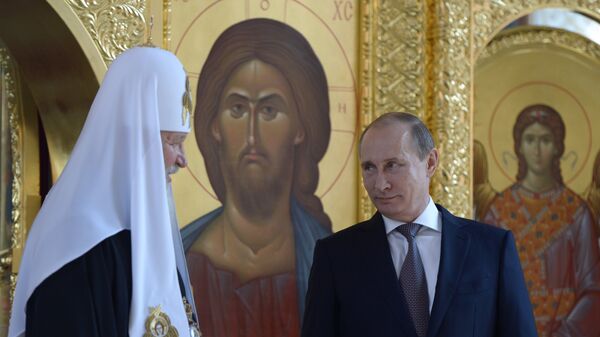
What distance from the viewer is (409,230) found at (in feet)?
10.5

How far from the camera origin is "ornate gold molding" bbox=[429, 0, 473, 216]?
5.69 metres

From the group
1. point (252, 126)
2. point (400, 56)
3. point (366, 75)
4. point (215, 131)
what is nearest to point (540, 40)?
point (400, 56)

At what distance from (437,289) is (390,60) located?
2.72 metres

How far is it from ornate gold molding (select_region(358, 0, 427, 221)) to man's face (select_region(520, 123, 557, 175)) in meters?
0.94

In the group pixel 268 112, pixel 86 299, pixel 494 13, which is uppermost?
pixel 494 13

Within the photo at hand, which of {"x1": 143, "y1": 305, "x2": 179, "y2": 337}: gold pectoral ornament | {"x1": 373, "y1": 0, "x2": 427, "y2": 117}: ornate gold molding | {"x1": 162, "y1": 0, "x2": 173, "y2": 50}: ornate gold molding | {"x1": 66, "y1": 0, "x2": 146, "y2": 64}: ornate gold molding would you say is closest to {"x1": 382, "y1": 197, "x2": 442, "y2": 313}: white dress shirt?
{"x1": 143, "y1": 305, "x2": 179, "y2": 337}: gold pectoral ornament

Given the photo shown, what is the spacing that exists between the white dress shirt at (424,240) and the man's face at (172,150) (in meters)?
0.80

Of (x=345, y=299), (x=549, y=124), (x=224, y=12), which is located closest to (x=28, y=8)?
(x=224, y=12)

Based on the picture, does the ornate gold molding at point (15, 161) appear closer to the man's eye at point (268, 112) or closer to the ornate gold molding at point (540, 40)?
the man's eye at point (268, 112)

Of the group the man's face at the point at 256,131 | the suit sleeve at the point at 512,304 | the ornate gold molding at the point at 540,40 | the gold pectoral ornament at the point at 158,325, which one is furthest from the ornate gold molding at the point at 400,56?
the gold pectoral ornament at the point at 158,325

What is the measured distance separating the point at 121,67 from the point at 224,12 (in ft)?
7.59

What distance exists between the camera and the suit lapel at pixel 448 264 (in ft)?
9.98

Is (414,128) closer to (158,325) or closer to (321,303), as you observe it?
(321,303)

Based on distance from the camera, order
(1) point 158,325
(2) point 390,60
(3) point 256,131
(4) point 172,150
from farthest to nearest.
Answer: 1. (2) point 390,60
2. (3) point 256,131
3. (4) point 172,150
4. (1) point 158,325
